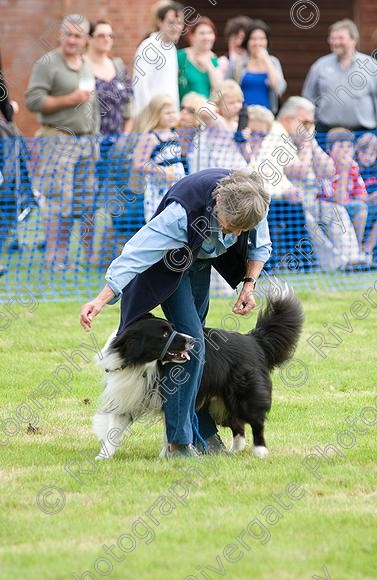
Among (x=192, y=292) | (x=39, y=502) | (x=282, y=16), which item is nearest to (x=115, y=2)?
(x=282, y=16)

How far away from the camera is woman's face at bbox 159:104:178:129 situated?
404 inches

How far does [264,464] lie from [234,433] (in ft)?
1.50

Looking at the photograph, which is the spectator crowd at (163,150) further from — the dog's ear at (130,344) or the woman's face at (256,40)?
the dog's ear at (130,344)

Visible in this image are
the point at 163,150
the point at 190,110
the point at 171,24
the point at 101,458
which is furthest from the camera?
the point at 171,24

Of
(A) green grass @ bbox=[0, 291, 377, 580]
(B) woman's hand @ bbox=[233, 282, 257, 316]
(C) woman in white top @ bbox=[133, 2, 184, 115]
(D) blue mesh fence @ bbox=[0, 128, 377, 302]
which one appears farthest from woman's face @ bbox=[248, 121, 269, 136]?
(B) woman's hand @ bbox=[233, 282, 257, 316]

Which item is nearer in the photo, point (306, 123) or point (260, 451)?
point (260, 451)

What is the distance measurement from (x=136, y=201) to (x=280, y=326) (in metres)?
5.34

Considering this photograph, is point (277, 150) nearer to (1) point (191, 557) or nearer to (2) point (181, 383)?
(2) point (181, 383)

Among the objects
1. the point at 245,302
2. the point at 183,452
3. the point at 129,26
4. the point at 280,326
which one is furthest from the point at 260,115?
the point at 183,452

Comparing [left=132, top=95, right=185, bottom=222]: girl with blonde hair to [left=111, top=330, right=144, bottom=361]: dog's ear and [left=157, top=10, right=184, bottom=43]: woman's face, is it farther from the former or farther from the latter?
[left=111, top=330, right=144, bottom=361]: dog's ear

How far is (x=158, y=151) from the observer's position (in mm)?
10234

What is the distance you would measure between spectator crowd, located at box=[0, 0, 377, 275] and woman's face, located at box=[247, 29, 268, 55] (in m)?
0.53

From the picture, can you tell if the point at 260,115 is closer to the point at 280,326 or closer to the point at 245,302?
the point at 280,326

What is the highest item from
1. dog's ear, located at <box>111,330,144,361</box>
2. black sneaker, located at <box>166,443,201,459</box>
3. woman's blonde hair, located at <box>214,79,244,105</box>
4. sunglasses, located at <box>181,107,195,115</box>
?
woman's blonde hair, located at <box>214,79,244,105</box>
